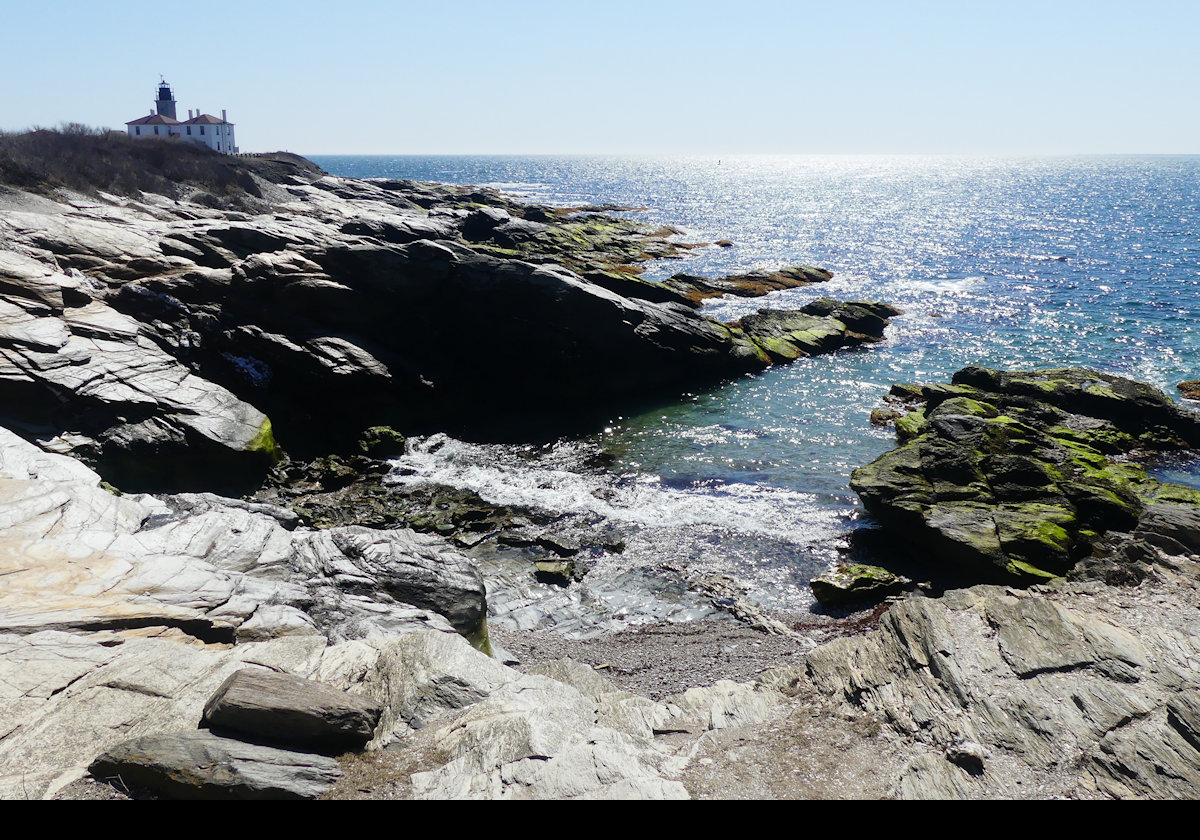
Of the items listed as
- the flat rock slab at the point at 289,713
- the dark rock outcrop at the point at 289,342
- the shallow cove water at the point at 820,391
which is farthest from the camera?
the dark rock outcrop at the point at 289,342

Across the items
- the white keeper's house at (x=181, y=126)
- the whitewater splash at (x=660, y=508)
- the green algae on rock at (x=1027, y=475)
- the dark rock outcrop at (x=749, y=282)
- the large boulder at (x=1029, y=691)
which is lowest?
the whitewater splash at (x=660, y=508)

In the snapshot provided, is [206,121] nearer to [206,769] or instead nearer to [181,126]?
[181,126]

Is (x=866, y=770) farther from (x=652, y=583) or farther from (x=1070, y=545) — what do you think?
(x=1070, y=545)

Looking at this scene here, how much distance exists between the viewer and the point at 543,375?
3762cm

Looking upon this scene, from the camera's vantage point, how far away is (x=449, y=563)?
17.4 metres

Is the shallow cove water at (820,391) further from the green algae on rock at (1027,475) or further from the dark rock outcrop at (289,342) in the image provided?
the dark rock outcrop at (289,342)

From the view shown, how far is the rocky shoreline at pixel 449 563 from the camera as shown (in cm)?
873

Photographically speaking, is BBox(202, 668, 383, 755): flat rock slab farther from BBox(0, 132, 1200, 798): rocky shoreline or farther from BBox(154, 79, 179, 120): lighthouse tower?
BBox(154, 79, 179, 120): lighthouse tower

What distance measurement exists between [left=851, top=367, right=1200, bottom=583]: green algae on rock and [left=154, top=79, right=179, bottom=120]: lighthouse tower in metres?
134

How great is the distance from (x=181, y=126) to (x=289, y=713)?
127865mm

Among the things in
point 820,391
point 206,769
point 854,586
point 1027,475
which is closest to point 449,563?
point 206,769

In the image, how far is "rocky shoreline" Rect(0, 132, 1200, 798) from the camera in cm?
873

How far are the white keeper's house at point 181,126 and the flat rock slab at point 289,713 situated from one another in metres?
114

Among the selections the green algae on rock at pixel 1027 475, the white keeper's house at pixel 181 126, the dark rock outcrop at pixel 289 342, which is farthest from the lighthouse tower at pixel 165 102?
the green algae on rock at pixel 1027 475
